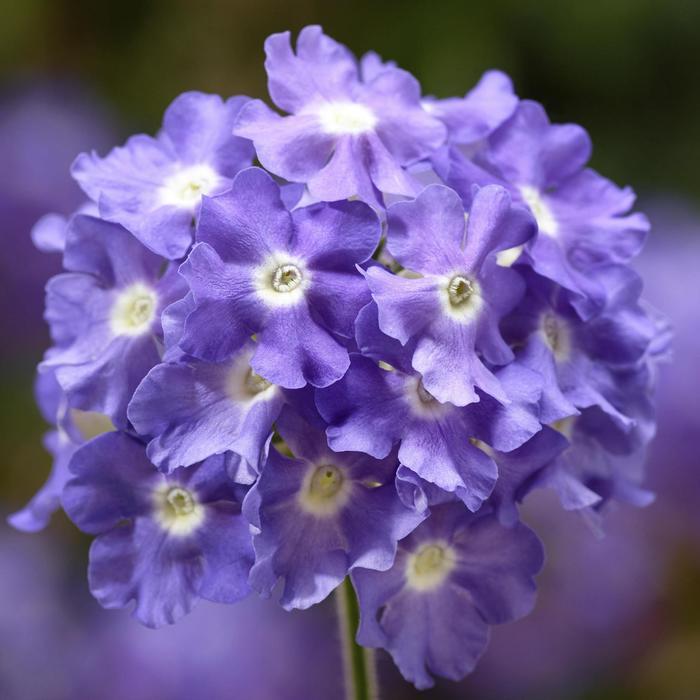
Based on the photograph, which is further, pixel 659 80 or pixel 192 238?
pixel 659 80

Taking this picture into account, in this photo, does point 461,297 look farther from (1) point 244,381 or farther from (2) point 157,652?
(2) point 157,652

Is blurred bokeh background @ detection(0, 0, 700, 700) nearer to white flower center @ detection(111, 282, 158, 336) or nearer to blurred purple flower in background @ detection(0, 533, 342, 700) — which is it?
blurred purple flower in background @ detection(0, 533, 342, 700)

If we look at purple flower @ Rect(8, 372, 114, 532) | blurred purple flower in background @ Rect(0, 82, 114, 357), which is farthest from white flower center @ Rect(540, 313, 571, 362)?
blurred purple flower in background @ Rect(0, 82, 114, 357)

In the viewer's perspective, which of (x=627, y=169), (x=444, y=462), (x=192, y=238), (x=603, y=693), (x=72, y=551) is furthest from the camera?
(x=627, y=169)

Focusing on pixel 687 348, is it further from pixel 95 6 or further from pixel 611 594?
pixel 95 6

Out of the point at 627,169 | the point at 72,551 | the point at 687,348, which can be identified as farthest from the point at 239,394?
the point at 627,169

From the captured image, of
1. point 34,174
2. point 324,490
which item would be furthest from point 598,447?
point 34,174
